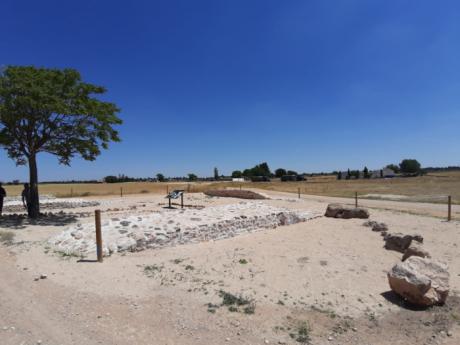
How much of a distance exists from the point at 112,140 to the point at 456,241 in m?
15.3

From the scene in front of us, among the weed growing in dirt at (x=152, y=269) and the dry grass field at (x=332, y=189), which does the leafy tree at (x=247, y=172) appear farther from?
the weed growing in dirt at (x=152, y=269)

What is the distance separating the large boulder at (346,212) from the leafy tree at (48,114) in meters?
11.4

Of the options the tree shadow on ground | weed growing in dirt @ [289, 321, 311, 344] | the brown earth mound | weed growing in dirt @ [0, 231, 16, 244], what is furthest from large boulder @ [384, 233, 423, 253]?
the brown earth mound

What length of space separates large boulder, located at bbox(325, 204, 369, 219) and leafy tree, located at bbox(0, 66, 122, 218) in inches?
450

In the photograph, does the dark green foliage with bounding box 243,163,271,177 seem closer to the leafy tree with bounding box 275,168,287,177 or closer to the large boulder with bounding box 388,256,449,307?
the leafy tree with bounding box 275,168,287,177

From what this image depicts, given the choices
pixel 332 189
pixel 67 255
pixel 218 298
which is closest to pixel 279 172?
pixel 332 189

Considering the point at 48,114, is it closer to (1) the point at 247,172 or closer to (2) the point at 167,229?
(2) the point at 167,229

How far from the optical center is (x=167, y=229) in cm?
1100

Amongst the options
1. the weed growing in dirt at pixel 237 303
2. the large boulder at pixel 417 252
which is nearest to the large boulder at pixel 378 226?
the large boulder at pixel 417 252

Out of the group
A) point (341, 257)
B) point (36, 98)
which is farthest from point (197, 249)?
point (36, 98)

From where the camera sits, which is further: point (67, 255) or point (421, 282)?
point (67, 255)

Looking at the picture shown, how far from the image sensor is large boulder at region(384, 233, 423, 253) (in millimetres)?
9516

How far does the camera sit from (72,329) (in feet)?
15.0

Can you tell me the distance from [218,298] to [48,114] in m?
12.8
